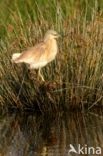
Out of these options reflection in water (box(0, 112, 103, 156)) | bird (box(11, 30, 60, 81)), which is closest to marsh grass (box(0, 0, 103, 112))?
reflection in water (box(0, 112, 103, 156))

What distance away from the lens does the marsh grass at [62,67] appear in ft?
38.0

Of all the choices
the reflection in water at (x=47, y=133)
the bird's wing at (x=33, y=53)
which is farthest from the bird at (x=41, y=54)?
the reflection in water at (x=47, y=133)

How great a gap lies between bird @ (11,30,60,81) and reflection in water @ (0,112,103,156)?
2.69ft

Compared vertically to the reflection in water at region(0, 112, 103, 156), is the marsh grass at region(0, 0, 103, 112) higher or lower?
higher

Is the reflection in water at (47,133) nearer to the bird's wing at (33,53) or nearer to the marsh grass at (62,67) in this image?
the marsh grass at (62,67)

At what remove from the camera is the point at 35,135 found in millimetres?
10883

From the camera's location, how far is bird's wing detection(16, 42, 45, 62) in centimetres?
1036

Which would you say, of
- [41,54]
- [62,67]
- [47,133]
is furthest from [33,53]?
[62,67]

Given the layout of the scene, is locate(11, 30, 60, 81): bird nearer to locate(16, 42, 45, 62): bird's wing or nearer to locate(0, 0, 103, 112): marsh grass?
locate(16, 42, 45, 62): bird's wing

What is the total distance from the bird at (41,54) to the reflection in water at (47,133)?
82 centimetres

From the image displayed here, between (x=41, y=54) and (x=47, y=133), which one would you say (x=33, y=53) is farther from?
(x=47, y=133)

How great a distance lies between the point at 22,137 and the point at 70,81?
57.0 inches

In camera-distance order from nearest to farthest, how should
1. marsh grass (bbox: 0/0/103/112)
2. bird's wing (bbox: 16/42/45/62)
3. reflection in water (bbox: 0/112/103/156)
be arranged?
reflection in water (bbox: 0/112/103/156), bird's wing (bbox: 16/42/45/62), marsh grass (bbox: 0/0/103/112)

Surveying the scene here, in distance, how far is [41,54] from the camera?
10531 millimetres
